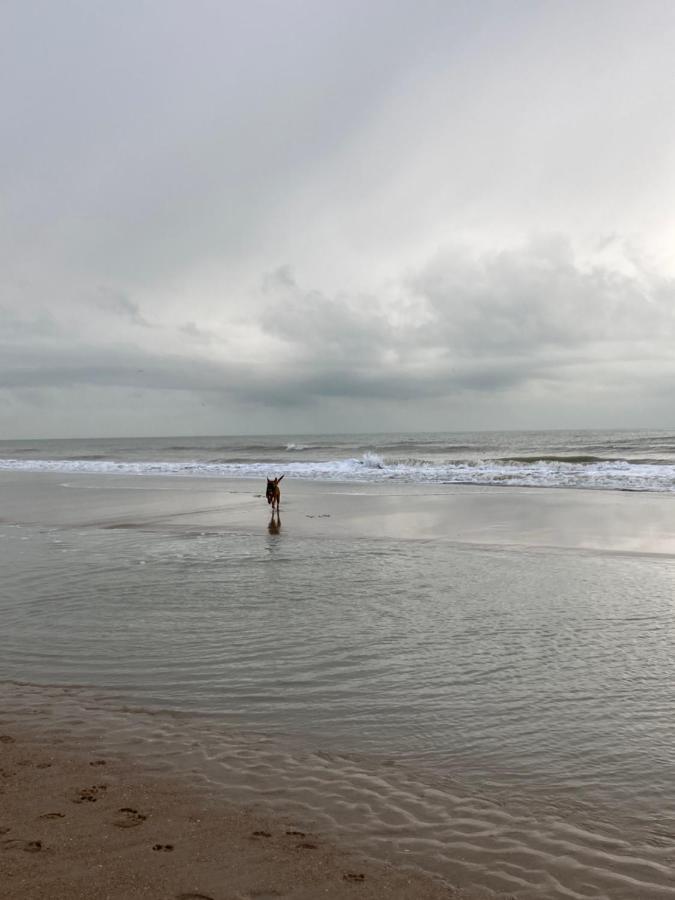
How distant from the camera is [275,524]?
622 inches

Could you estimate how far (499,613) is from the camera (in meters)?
7.76

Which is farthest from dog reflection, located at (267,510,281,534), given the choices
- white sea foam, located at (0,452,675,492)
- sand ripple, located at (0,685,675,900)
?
white sea foam, located at (0,452,675,492)

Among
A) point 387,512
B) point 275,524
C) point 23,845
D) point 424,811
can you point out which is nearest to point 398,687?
point 424,811

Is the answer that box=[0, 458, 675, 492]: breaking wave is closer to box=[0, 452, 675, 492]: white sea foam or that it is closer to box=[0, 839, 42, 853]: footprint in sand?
box=[0, 452, 675, 492]: white sea foam

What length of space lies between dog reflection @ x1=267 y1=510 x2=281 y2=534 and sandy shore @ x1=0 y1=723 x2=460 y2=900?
10.8 m

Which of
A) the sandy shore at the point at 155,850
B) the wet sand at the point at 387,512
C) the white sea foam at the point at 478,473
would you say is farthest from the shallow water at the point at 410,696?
the white sea foam at the point at 478,473

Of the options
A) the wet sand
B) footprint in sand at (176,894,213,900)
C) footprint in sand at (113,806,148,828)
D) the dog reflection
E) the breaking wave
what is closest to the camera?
footprint in sand at (176,894,213,900)

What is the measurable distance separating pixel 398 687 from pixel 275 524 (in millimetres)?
10560

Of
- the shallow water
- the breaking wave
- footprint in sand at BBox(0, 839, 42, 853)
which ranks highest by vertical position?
the breaking wave

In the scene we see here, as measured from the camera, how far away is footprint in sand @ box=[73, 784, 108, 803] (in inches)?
143

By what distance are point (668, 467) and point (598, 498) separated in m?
13.2

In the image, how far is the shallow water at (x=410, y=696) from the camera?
11.3 ft

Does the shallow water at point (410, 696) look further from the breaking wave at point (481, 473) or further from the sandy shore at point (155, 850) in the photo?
the breaking wave at point (481, 473)

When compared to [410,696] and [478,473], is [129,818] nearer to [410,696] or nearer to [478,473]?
[410,696]
